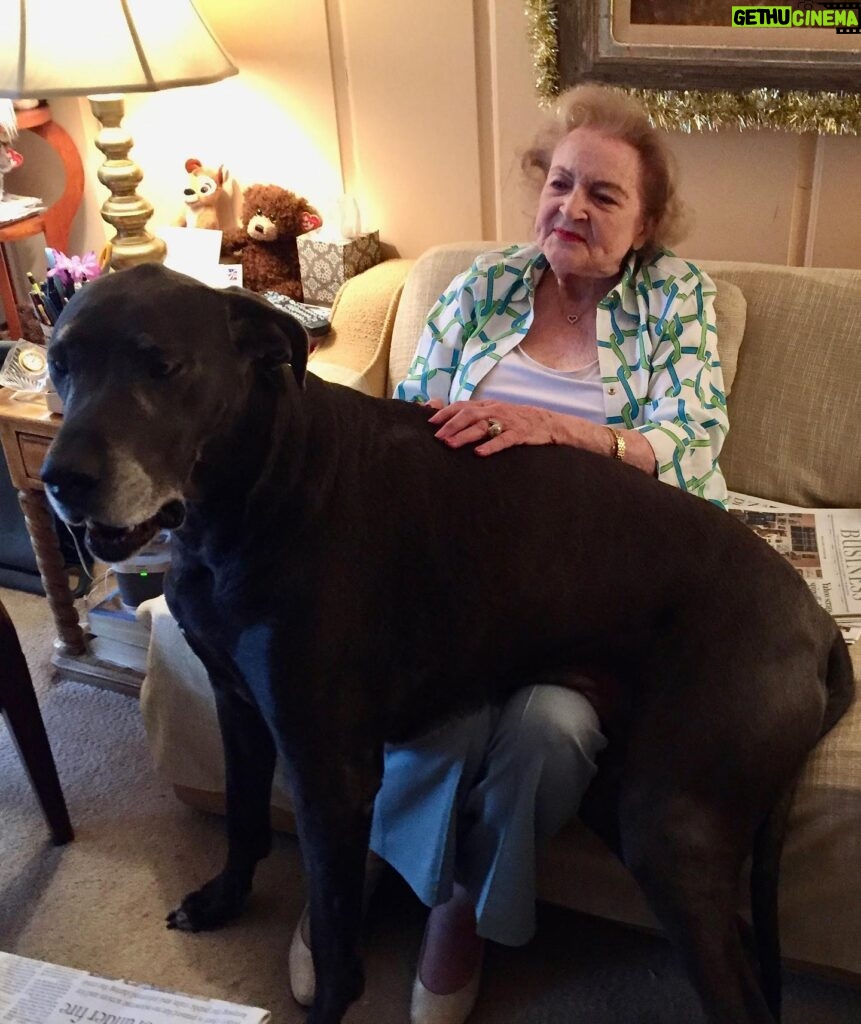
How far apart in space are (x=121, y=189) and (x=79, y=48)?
1.06 ft

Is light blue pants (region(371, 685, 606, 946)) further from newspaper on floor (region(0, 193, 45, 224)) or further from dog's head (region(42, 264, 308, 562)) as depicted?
newspaper on floor (region(0, 193, 45, 224))

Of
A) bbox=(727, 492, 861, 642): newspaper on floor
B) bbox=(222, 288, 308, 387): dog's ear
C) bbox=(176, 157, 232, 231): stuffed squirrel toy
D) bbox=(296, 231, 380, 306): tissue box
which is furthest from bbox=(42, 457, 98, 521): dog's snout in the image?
bbox=(176, 157, 232, 231): stuffed squirrel toy

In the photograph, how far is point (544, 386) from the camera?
179cm

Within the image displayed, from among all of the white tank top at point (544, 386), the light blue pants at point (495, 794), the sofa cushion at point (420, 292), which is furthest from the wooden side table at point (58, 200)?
the light blue pants at point (495, 794)

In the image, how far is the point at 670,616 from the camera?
52.9 inches

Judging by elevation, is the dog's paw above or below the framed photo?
below

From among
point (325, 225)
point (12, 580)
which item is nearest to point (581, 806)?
point (325, 225)

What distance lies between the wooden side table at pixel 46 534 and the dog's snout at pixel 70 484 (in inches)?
34.4

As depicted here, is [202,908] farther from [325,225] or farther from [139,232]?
[325,225]

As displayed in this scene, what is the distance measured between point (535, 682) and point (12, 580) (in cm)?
174

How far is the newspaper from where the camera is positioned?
1071 millimetres

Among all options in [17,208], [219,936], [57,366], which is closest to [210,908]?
[219,936]

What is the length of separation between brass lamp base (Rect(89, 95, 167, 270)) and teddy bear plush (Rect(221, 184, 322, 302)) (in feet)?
1.00

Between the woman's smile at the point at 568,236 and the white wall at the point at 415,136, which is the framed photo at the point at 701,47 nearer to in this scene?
the white wall at the point at 415,136
